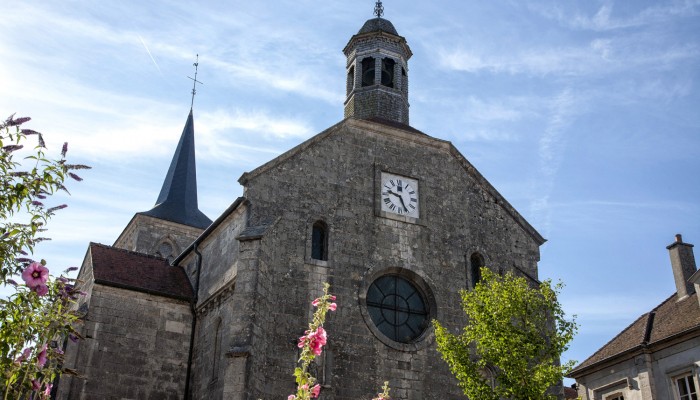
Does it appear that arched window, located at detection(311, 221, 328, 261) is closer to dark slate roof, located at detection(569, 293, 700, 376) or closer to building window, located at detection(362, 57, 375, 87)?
building window, located at detection(362, 57, 375, 87)

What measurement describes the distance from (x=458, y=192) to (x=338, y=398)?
23.6 ft

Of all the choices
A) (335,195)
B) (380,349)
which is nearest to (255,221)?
(335,195)

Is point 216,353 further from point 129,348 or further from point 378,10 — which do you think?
point 378,10

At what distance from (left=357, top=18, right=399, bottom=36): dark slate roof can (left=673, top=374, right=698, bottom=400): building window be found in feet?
45.0

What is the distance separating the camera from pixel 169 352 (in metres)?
19.2

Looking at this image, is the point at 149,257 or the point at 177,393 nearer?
the point at 177,393

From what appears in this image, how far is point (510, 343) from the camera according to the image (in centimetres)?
1484

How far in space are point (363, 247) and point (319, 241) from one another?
1128mm

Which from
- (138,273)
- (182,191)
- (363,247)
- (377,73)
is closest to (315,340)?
(363,247)

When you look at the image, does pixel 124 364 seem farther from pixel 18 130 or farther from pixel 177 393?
pixel 18 130

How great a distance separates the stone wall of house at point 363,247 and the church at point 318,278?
1.3 inches

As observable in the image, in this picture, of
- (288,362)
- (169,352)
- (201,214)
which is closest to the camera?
(288,362)

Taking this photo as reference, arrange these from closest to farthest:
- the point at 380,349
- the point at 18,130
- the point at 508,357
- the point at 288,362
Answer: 1. the point at 18,130
2. the point at 508,357
3. the point at 288,362
4. the point at 380,349

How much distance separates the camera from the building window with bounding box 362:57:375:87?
80.8 feet
